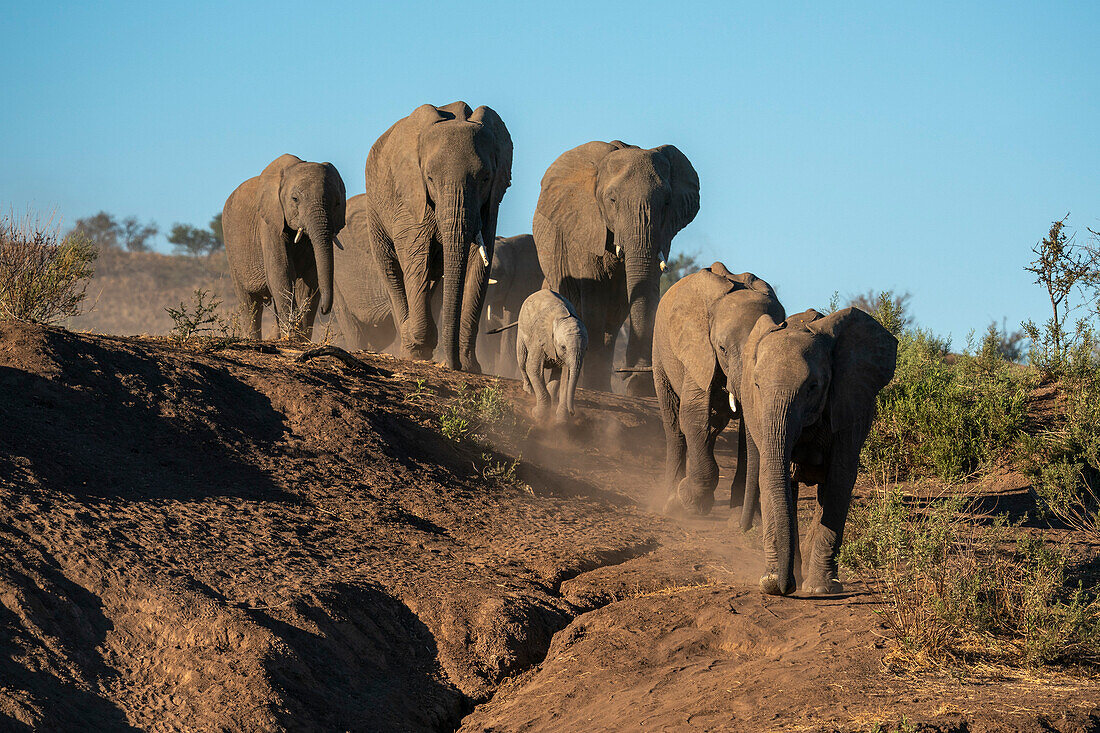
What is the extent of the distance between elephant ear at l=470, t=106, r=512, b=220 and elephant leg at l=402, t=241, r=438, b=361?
2.88 feet

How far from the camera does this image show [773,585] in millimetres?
6336

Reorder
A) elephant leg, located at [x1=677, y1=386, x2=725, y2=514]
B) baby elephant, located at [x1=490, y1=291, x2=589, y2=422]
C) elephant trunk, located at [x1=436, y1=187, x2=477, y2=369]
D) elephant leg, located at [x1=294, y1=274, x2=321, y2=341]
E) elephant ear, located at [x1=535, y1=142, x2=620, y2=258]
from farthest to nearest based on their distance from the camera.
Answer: elephant ear, located at [x1=535, y1=142, x2=620, y2=258]
elephant leg, located at [x1=294, y1=274, x2=321, y2=341]
elephant trunk, located at [x1=436, y1=187, x2=477, y2=369]
baby elephant, located at [x1=490, y1=291, x2=589, y2=422]
elephant leg, located at [x1=677, y1=386, x2=725, y2=514]

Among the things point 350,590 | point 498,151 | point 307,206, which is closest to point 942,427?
point 498,151

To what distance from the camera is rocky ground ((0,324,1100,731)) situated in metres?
4.84

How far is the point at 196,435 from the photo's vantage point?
7.81m

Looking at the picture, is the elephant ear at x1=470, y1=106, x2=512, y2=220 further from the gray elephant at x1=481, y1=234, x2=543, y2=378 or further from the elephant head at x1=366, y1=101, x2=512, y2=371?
the gray elephant at x1=481, y1=234, x2=543, y2=378

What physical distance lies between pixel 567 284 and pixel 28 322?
758 centimetres

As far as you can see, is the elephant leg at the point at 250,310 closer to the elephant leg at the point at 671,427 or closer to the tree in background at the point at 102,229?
the elephant leg at the point at 671,427

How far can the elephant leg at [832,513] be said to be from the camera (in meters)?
6.63

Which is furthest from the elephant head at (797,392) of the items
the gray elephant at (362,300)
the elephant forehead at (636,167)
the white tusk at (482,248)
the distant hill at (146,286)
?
the distant hill at (146,286)

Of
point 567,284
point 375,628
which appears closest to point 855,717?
point 375,628

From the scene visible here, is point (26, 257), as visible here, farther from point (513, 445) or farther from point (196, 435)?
point (513, 445)

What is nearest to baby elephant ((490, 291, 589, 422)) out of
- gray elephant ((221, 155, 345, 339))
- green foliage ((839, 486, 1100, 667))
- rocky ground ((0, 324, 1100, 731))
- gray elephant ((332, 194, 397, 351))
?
rocky ground ((0, 324, 1100, 731))

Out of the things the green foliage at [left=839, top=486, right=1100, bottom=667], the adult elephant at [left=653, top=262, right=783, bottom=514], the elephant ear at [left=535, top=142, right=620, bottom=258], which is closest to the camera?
the green foliage at [left=839, top=486, right=1100, bottom=667]
